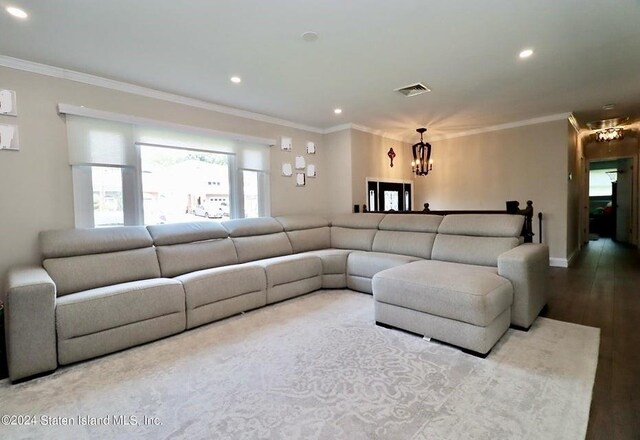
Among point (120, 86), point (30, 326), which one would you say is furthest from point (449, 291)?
point (120, 86)

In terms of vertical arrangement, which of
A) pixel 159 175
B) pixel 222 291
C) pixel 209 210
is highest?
pixel 159 175

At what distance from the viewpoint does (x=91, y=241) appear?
2867 millimetres

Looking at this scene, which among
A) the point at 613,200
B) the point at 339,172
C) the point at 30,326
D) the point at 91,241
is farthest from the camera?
the point at 613,200

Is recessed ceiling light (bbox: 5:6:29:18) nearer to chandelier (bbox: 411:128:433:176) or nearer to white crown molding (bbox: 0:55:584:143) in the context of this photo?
white crown molding (bbox: 0:55:584:143)

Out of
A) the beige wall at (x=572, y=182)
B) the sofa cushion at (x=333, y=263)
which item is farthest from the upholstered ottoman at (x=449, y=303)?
the beige wall at (x=572, y=182)

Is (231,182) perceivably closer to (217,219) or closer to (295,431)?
(217,219)

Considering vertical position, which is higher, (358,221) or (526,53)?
(526,53)

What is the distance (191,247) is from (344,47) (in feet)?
8.40

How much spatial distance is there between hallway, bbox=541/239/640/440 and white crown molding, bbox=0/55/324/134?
14.3 feet

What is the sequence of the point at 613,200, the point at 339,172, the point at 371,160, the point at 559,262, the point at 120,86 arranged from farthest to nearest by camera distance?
the point at 613,200, the point at 371,160, the point at 339,172, the point at 559,262, the point at 120,86

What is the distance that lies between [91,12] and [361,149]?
413 centimetres

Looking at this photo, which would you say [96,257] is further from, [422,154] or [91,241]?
[422,154]

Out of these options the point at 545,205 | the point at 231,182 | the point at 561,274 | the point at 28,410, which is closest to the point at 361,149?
the point at 231,182

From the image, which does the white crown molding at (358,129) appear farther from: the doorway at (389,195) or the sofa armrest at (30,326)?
the sofa armrest at (30,326)
